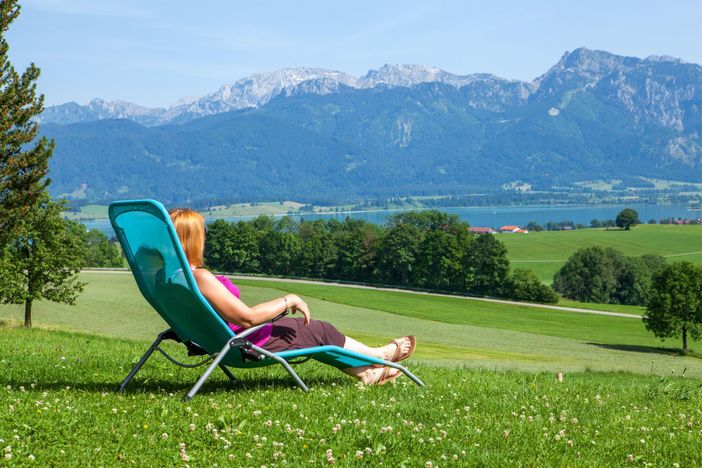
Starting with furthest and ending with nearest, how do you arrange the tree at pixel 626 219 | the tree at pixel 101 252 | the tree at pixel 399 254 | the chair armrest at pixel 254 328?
1. the tree at pixel 626 219
2. the tree at pixel 101 252
3. the tree at pixel 399 254
4. the chair armrest at pixel 254 328

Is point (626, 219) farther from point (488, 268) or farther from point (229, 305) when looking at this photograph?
point (229, 305)

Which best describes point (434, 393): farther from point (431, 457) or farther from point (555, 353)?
point (555, 353)

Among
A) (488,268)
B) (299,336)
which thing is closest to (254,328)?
(299,336)

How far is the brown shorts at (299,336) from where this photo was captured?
7363mm

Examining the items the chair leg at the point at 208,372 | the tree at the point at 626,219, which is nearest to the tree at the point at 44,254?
the chair leg at the point at 208,372

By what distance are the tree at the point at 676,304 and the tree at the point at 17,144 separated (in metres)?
45.9

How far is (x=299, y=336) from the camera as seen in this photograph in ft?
24.7

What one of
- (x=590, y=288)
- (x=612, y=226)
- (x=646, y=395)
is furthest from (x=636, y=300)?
(x=646, y=395)

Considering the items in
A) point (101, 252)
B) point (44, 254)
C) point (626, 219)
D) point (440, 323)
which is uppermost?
point (626, 219)

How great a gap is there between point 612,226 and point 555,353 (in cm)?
15073

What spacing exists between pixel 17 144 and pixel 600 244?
133 m

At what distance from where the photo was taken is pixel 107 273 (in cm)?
7531

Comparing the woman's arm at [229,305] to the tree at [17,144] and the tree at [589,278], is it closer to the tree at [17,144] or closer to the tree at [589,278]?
the tree at [17,144]

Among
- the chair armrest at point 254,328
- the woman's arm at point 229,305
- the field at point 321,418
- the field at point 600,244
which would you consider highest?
the woman's arm at point 229,305
